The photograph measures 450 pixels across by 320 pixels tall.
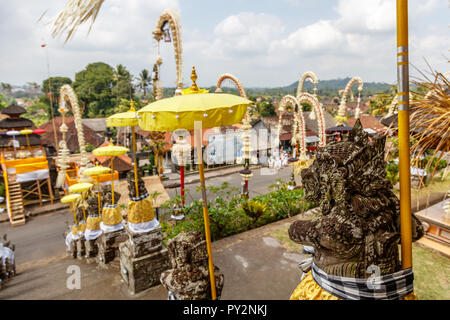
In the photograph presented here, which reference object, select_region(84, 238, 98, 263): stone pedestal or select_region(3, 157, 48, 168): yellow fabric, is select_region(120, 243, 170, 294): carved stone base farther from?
select_region(3, 157, 48, 168): yellow fabric

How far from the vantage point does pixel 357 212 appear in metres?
1.52

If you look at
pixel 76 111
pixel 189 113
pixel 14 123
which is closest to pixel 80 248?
pixel 76 111

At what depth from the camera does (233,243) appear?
233 inches

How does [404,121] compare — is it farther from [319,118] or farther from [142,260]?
[319,118]

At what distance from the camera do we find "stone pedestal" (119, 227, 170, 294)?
4586mm

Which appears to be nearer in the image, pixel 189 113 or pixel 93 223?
pixel 189 113

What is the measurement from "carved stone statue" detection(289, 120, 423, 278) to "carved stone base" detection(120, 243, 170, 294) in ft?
12.8

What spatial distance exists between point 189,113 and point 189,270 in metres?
1.33

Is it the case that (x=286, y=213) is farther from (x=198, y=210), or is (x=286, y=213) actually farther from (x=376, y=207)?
(x=376, y=207)

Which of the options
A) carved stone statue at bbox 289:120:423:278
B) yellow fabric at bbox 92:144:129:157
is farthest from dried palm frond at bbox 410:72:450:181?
yellow fabric at bbox 92:144:129:157

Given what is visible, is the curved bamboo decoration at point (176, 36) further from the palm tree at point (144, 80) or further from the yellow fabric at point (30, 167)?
the palm tree at point (144, 80)

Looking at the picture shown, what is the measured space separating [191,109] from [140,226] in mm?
3460

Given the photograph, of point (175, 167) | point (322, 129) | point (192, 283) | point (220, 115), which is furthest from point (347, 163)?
point (175, 167)

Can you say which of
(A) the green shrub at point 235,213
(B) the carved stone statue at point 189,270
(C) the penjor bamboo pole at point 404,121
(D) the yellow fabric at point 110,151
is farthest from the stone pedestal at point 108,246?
(C) the penjor bamboo pole at point 404,121
